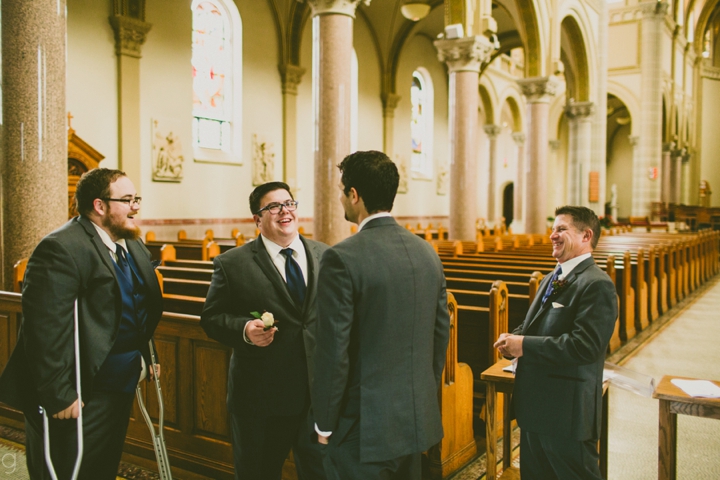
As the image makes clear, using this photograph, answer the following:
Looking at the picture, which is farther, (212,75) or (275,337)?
(212,75)

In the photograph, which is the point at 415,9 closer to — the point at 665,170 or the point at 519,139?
the point at 519,139

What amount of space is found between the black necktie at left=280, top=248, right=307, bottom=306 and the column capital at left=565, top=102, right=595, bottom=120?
58.4 feet

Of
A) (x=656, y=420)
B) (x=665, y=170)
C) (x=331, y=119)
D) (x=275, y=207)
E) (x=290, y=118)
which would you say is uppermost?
(x=290, y=118)

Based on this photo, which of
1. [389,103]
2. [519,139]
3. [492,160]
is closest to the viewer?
[389,103]

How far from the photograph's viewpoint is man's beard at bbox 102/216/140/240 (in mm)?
2434

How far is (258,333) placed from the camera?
88.0 inches

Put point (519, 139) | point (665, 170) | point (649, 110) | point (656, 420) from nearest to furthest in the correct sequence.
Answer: point (656, 420) < point (649, 110) < point (519, 139) < point (665, 170)

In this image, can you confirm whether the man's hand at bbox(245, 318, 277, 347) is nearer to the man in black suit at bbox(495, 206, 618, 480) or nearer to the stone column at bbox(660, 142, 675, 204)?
the man in black suit at bbox(495, 206, 618, 480)

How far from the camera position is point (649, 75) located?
23.1 meters

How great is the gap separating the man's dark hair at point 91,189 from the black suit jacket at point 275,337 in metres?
0.53

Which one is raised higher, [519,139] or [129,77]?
[519,139]

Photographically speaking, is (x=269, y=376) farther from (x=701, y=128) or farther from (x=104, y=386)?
(x=701, y=128)

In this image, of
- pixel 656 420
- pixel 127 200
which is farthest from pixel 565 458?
pixel 656 420

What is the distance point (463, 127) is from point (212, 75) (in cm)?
596
